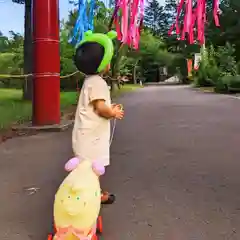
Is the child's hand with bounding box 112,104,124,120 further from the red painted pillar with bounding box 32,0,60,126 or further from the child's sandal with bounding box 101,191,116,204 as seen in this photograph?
the red painted pillar with bounding box 32,0,60,126

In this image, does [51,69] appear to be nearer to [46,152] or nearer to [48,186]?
[46,152]

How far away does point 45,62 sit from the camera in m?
10.3

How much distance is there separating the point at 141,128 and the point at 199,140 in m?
2.29

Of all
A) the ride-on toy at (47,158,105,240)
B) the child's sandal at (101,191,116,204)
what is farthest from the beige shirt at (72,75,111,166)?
the child's sandal at (101,191,116,204)

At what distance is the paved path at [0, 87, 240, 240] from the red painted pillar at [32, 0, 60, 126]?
841 mm

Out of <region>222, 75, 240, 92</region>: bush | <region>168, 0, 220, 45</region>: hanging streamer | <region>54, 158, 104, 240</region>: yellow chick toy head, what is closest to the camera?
<region>54, 158, 104, 240</region>: yellow chick toy head

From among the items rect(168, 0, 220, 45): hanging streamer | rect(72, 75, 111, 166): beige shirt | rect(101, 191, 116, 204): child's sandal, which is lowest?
rect(101, 191, 116, 204): child's sandal

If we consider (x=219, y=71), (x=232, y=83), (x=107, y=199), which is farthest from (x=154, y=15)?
(x=107, y=199)

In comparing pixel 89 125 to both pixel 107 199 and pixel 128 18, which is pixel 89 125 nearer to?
pixel 107 199

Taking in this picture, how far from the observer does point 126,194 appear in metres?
5.14

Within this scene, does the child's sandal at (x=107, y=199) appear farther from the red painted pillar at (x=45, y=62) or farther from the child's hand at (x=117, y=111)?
the red painted pillar at (x=45, y=62)

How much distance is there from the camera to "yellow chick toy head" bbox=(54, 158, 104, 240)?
326 cm

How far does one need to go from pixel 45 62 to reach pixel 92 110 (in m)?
6.69

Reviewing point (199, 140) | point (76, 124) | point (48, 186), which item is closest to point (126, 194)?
point (48, 186)
